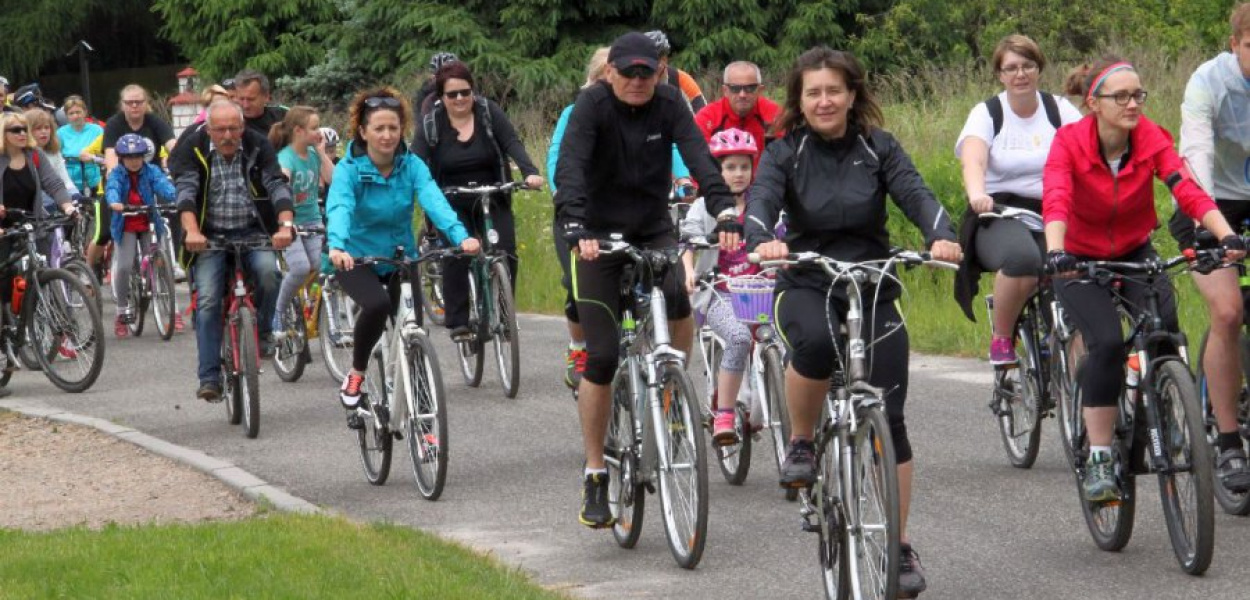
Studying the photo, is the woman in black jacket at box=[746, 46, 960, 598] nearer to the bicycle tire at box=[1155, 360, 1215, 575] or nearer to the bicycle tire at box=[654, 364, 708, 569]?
the bicycle tire at box=[654, 364, 708, 569]

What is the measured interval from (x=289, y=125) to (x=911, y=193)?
815 cm

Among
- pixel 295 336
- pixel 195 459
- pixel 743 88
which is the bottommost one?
pixel 195 459

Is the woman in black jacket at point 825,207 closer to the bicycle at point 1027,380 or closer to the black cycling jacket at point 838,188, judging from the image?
the black cycling jacket at point 838,188

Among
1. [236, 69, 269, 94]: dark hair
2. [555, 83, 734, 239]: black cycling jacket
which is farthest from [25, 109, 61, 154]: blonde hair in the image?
[555, 83, 734, 239]: black cycling jacket

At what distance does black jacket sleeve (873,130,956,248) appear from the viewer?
6.70 m

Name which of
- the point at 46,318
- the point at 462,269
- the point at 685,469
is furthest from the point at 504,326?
the point at 685,469

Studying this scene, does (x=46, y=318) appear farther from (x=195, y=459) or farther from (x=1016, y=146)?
(x=1016, y=146)

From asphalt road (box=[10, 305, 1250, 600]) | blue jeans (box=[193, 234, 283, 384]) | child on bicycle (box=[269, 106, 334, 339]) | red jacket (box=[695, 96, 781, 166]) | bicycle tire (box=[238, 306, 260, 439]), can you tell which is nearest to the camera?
asphalt road (box=[10, 305, 1250, 600])

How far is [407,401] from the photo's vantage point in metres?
9.67

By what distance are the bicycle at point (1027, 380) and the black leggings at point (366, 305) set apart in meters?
2.74

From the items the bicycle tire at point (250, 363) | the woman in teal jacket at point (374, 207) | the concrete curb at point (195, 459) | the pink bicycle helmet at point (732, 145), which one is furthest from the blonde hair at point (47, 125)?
the pink bicycle helmet at point (732, 145)

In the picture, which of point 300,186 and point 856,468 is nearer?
point 856,468

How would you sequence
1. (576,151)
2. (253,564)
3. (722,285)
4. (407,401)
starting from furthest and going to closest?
(407,401)
(722,285)
(576,151)
(253,564)

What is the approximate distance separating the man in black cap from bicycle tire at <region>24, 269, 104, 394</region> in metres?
6.55
